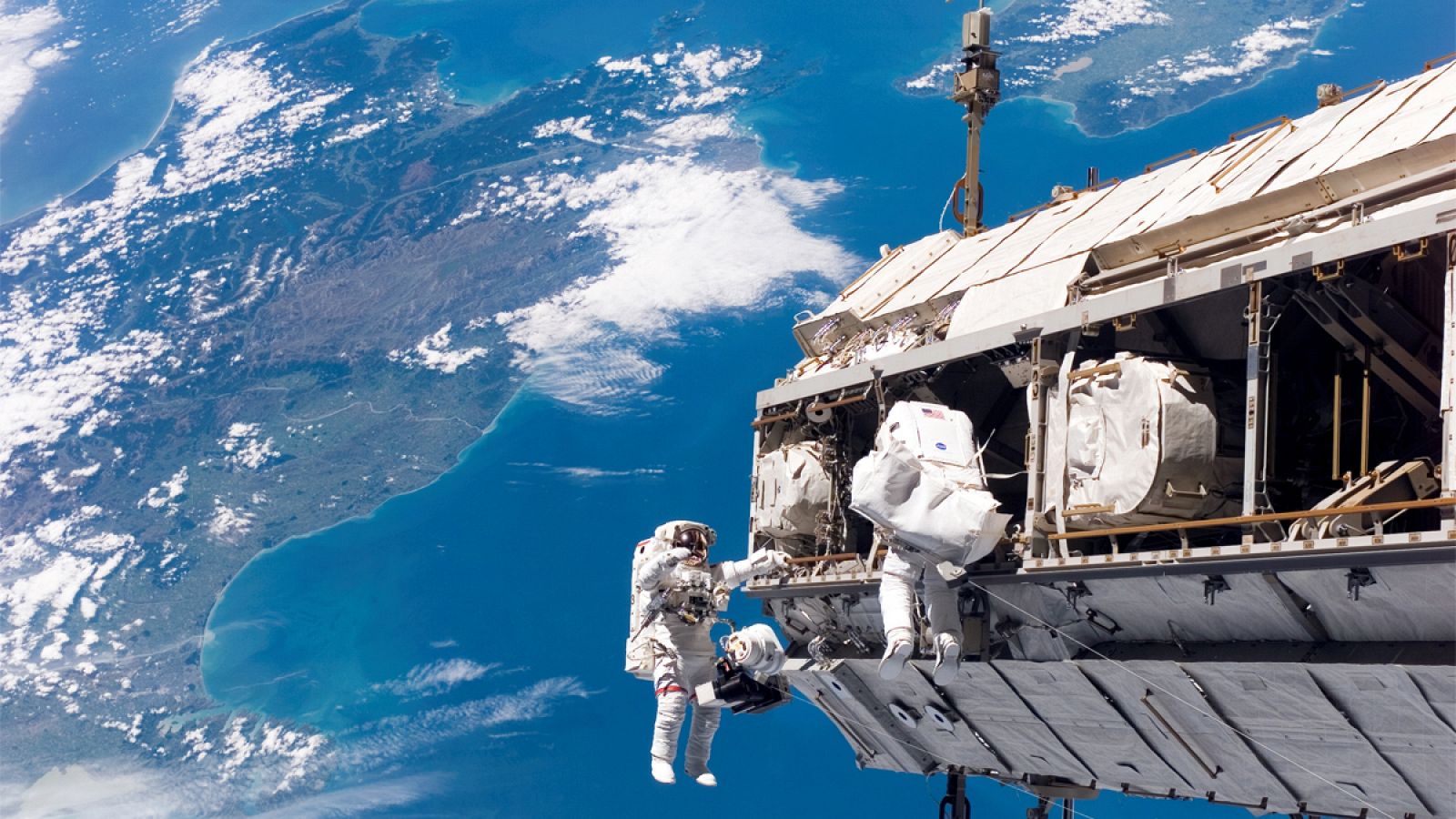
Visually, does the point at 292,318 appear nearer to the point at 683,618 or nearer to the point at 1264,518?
the point at 683,618

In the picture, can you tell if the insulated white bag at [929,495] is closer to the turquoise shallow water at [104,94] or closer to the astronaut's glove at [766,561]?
the astronaut's glove at [766,561]

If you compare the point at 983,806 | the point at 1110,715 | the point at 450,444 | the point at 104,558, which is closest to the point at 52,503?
the point at 104,558

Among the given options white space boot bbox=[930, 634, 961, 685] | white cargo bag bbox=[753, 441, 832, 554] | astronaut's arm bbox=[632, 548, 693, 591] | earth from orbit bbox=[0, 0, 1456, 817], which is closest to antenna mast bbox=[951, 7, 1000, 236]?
white cargo bag bbox=[753, 441, 832, 554]

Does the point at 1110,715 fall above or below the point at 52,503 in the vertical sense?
above

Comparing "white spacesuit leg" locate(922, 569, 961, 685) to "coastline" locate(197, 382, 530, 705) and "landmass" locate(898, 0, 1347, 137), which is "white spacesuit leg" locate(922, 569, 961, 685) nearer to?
"coastline" locate(197, 382, 530, 705)

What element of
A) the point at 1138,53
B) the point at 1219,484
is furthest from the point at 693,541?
the point at 1138,53

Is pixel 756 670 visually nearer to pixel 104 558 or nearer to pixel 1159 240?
pixel 1159 240
